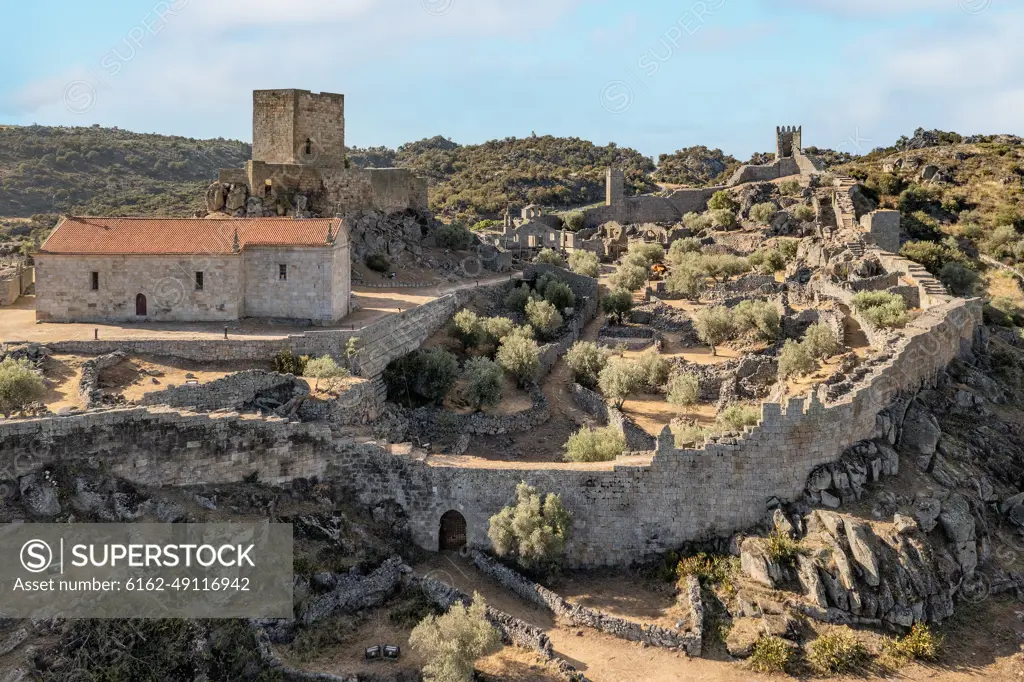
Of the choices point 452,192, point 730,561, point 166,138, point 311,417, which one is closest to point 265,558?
point 311,417

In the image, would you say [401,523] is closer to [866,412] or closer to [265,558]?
[265,558]

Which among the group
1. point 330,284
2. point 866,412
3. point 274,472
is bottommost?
point 274,472

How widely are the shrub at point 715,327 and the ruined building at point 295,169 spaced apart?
14739 mm

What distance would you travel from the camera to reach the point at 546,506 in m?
18.4

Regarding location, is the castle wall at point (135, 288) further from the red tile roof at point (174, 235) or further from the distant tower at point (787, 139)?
the distant tower at point (787, 139)

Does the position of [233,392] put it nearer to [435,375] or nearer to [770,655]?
[435,375]

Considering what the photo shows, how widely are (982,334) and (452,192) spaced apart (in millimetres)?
57758

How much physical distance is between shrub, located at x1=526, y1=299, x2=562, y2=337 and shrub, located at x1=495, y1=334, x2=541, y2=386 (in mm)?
4759

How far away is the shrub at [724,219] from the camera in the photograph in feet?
167

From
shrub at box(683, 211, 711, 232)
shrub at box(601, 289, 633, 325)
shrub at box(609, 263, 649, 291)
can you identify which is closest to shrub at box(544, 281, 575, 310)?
shrub at box(601, 289, 633, 325)

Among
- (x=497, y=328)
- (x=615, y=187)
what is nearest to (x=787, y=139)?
(x=615, y=187)

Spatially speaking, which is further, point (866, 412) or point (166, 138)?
point (166, 138)

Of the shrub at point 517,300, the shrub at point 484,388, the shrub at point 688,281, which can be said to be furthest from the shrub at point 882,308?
the shrub at point 517,300

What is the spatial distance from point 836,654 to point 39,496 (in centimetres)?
1441
